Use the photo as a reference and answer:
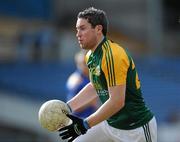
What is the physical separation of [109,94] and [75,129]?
0.48 m

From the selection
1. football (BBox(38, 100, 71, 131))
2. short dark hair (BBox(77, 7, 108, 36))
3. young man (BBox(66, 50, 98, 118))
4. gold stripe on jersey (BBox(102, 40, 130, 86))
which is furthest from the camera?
young man (BBox(66, 50, 98, 118))

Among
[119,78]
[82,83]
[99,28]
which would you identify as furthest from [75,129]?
[82,83]

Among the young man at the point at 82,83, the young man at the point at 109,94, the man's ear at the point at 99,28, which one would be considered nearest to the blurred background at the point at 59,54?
the young man at the point at 82,83

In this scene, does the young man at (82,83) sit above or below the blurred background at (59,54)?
below

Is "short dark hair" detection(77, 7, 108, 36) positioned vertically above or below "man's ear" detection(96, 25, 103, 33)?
above

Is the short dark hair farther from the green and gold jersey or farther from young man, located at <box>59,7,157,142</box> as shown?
the green and gold jersey

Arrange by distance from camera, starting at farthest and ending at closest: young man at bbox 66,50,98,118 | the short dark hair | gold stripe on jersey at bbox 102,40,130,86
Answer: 1. young man at bbox 66,50,98,118
2. the short dark hair
3. gold stripe on jersey at bbox 102,40,130,86

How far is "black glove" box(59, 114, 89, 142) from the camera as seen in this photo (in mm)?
7695

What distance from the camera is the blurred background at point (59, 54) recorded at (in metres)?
18.2

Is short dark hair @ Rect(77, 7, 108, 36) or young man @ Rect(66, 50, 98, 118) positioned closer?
short dark hair @ Rect(77, 7, 108, 36)

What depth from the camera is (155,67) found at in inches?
757

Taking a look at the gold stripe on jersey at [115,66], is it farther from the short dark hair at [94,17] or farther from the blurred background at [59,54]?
the blurred background at [59,54]

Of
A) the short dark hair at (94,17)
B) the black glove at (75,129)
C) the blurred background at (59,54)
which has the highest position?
the blurred background at (59,54)

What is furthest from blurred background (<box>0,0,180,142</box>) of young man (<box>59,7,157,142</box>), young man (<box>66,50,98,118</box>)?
young man (<box>59,7,157,142</box>)
